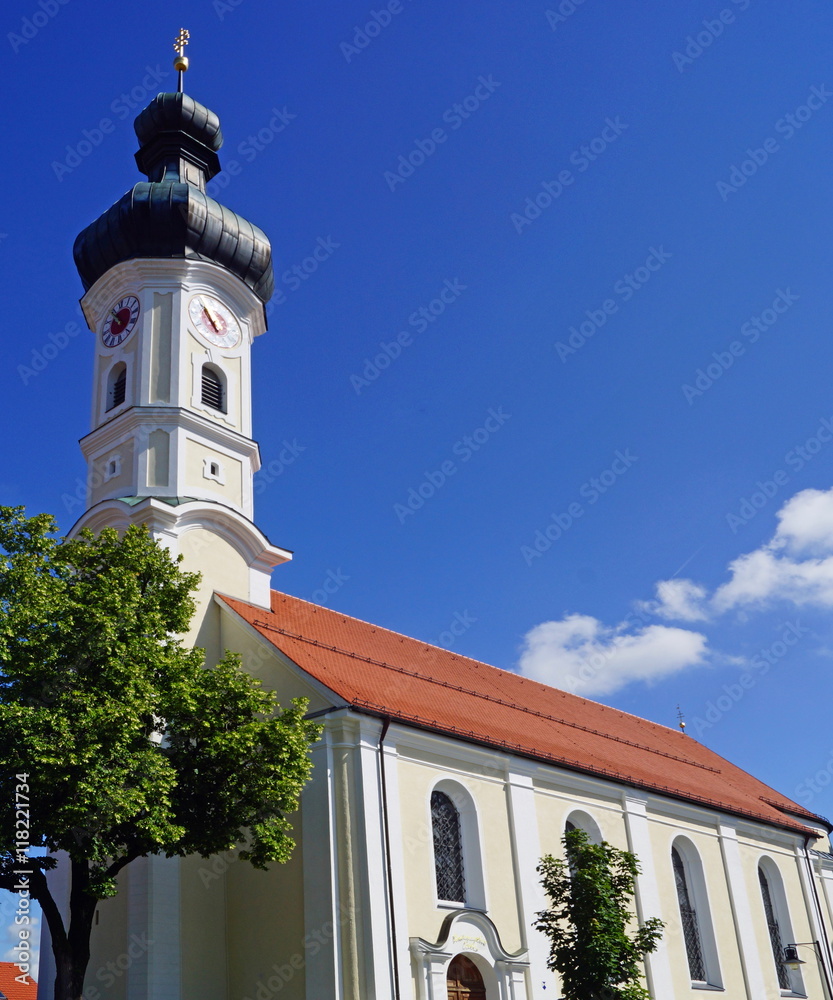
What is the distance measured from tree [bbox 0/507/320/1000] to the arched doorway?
15.6ft

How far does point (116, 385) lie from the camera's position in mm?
24859

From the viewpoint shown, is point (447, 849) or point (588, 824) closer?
point (447, 849)

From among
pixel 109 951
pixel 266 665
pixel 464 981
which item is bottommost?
pixel 464 981

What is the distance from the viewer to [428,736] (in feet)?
66.3

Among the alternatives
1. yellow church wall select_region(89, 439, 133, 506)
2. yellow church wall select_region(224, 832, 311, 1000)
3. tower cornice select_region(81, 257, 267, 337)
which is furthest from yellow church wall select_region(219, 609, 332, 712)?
tower cornice select_region(81, 257, 267, 337)

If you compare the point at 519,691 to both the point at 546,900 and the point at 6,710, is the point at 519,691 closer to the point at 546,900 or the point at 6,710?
the point at 546,900

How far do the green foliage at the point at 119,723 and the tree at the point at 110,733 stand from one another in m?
0.02

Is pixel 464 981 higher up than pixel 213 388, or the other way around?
pixel 213 388

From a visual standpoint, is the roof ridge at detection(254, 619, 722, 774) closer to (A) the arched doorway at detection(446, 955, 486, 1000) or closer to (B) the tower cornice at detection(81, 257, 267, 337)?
(A) the arched doorway at detection(446, 955, 486, 1000)

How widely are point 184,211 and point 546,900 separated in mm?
17558

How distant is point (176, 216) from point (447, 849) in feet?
51.6

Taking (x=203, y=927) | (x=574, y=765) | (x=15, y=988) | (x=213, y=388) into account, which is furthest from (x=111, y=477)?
(x=15, y=988)

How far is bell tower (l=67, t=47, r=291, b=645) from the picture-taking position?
73.8 ft

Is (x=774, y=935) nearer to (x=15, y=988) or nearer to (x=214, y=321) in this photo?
(x=214, y=321)
